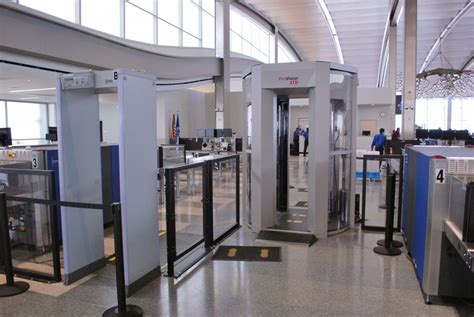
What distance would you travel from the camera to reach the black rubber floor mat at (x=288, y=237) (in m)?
5.04

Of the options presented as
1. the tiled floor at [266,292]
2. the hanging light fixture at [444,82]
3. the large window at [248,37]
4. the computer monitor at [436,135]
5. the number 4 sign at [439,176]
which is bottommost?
the tiled floor at [266,292]

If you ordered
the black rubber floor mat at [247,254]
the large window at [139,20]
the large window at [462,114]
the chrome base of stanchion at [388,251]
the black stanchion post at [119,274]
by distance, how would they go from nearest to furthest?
1. the black stanchion post at [119,274]
2. the black rubber floor mat at [247,254]
3. the chrome base of stanchion at [388,251]
4. the large window at [139,20]
5. the large window at [462,114]

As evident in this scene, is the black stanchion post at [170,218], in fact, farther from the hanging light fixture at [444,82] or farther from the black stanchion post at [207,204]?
the hanging light fixture at [444,82]

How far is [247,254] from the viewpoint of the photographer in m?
4.56

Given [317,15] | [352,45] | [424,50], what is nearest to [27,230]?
[317,15]

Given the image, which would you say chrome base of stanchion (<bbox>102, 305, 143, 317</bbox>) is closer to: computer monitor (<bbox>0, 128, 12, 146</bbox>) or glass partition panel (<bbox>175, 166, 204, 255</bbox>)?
glass partition panel (<bbox>175, 166, 204, 255</bbox>)

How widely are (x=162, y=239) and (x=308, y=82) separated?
2934 millimetres

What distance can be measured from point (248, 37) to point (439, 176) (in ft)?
60.1

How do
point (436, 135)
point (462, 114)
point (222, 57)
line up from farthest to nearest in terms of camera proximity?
point (462, 114), point (436, 135), point (222, 57)

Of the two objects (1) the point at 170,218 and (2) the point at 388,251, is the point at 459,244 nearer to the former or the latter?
(2) the point at 388,251

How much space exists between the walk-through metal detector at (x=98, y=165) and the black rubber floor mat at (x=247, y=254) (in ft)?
3.00

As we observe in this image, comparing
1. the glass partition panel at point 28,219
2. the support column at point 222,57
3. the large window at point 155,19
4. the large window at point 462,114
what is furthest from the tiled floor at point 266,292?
the large window at point 462,114

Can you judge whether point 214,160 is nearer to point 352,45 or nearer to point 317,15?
point 317,15

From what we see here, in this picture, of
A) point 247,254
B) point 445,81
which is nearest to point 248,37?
point 445,81
